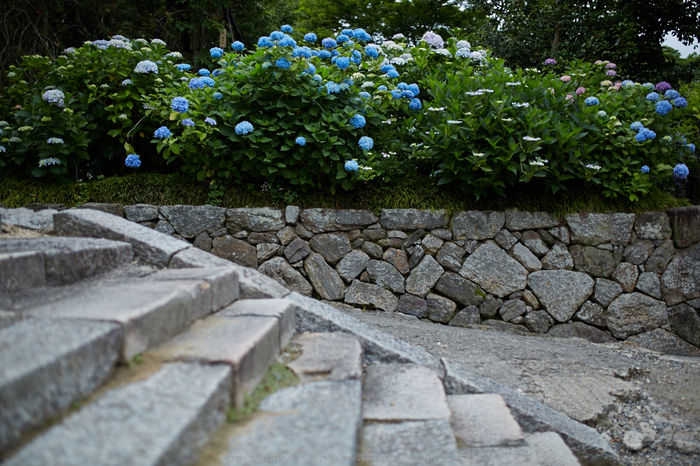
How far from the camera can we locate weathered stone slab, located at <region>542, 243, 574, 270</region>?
3951 millimetres

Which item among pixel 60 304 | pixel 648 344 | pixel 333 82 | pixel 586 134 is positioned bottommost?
pixel 648 344

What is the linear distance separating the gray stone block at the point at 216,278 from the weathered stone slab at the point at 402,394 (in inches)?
25.7

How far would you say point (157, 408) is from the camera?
1045 millimetres

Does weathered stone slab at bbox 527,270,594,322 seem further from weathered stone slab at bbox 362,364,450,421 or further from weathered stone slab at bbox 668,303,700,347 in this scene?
weathered stone slab at bbox 362,364,450,421

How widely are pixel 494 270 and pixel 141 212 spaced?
9.76 ft

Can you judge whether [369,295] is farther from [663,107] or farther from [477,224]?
[663,107]

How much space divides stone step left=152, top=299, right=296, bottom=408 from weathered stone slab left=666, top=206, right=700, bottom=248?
12.0 feet

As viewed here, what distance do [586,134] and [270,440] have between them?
3725 mm

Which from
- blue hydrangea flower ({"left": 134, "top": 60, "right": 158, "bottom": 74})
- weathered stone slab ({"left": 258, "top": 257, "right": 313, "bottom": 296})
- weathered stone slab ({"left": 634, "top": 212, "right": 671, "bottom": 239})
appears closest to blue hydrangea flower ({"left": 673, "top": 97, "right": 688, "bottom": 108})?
weathered stone slab ({"left": 634, "top": 212, "right": 671, "bottom": 239})

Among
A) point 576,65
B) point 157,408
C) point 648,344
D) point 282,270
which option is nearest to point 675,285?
point 648,344

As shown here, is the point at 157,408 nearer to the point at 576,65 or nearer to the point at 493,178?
the point at 493,178

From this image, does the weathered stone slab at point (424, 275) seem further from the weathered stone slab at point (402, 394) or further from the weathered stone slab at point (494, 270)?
the weathered stone slab at point (402, 394)

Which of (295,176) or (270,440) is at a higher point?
(295,176)

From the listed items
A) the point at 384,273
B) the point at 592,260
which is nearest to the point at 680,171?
the point at 592,260
